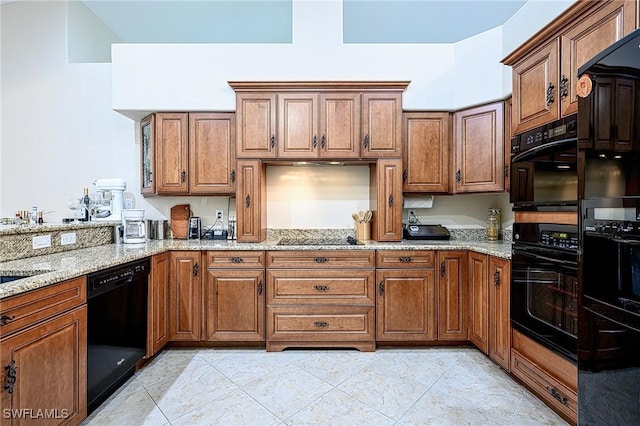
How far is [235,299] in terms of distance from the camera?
8.42ft

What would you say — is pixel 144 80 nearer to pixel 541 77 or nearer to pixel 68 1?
pixel 68 1

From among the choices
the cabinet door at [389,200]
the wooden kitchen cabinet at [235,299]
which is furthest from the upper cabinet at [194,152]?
the cabinet door at [389,200]

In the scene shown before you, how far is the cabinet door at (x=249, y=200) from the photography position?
2803mm

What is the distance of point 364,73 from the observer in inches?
113

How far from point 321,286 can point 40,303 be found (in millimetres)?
1788

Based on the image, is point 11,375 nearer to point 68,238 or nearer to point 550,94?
point 68,238

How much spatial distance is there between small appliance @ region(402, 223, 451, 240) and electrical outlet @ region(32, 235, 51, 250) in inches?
118

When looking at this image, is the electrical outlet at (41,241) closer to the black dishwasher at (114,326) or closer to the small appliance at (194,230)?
Answer: the black dishwasher at (114,326)

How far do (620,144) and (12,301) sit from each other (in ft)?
8.34

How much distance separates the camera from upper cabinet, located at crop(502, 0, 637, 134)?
4.85 ft

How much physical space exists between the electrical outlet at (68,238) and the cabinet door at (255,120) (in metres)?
1.46

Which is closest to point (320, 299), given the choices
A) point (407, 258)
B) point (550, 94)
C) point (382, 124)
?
point (407, 258)

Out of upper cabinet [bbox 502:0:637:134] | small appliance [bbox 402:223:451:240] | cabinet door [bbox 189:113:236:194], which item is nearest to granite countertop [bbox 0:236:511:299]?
small appliance [bbox 402:223:451:240]

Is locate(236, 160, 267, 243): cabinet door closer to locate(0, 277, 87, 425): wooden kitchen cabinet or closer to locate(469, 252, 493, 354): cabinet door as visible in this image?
locate(0, 277, 87, 425): wooden kitchen cabinet
